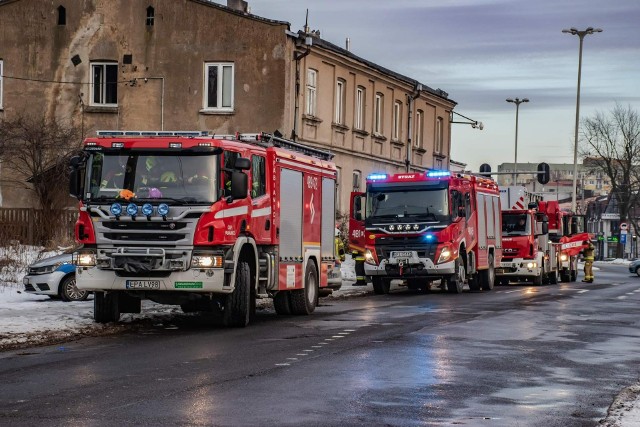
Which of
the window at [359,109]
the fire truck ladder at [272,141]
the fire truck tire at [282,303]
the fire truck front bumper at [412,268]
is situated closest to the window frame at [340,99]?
the window at [359,109]

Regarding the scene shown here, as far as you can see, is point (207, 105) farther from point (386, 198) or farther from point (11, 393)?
point (11, 393)


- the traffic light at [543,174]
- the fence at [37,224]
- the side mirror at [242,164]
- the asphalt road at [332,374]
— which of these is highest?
the traffic light at [543,174]

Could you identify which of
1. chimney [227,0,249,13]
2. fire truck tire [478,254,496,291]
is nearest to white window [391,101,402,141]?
chimney [227,0,249,13]

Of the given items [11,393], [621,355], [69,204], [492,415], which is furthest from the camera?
[69,204]

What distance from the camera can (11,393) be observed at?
10914 mm

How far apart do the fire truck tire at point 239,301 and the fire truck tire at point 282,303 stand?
2892 millimetres

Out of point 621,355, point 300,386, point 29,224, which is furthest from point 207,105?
point 300,386

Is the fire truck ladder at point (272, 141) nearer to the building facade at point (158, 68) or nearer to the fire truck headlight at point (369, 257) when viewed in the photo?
the fire truck headlight at point (369, 257)

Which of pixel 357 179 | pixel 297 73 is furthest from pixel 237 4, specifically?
pixel 357 179

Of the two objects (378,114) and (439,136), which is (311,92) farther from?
(439,136)

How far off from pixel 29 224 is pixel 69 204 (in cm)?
575

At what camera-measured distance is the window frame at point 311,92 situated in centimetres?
4238

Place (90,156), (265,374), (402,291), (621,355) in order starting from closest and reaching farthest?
(265,374)
(621,355)
(90,156)
(402,291)

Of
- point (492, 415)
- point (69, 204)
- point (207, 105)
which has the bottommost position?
point (492, 415)
